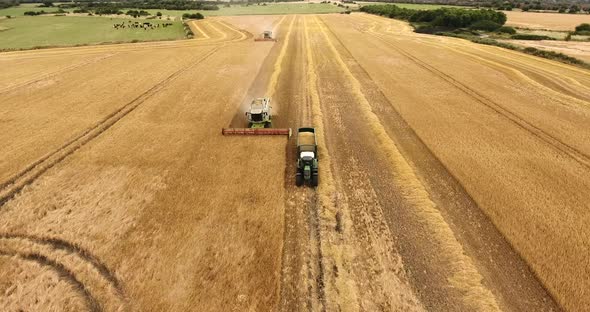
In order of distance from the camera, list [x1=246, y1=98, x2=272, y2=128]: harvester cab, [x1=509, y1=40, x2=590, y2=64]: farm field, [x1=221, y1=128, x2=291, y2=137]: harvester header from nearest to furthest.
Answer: [x1=221, y1=128, x2=291, y2=137]: harvester header < [x1=246, y1=98, x2=272, y2=128]: harvester cab < [x1=509, y1=40, x2=590, y2=64]: farm field

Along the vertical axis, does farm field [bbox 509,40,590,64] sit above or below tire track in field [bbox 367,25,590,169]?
above

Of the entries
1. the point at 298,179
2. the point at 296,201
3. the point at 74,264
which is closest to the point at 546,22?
the point at 298,179

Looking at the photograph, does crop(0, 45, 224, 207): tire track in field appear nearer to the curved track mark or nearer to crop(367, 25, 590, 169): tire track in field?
the curved track mark

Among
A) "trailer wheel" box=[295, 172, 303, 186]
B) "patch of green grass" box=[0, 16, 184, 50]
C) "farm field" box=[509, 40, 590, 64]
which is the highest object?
"patch of green grass" box=[0, 16, 184, 50]

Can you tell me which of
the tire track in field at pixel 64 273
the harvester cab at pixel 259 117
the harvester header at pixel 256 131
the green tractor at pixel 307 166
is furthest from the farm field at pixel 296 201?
the harvester cab at pixel 259 117

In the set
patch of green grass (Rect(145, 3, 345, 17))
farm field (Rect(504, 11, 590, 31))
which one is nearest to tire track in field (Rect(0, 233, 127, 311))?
farm field (Rect(504, 11, 590, 31))

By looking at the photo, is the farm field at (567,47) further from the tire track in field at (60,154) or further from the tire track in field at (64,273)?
the tire track in field at (64,273)

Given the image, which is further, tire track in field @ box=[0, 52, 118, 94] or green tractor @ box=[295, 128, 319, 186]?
tire track in field @ box=[0, 52, 118, 94]
